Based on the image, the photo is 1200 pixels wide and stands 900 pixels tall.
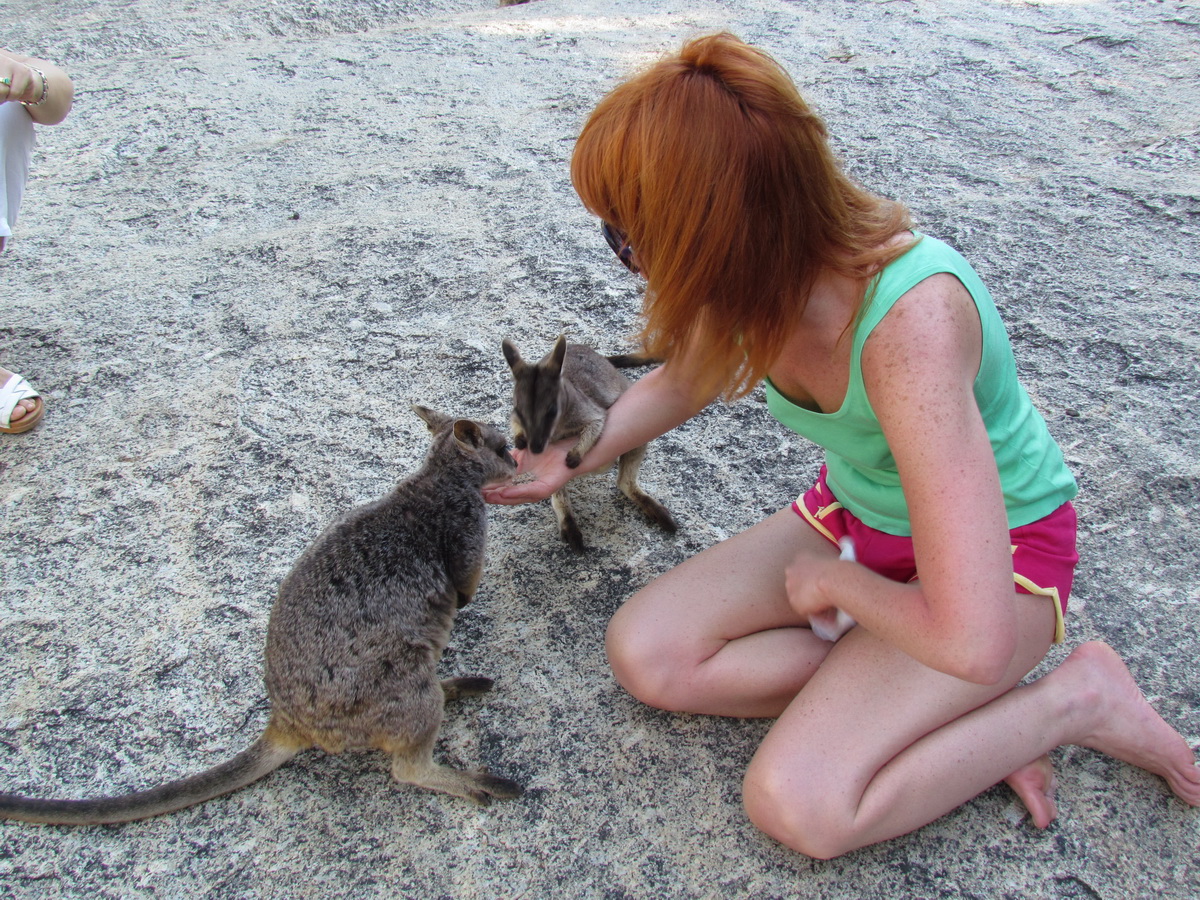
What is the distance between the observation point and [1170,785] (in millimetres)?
1897

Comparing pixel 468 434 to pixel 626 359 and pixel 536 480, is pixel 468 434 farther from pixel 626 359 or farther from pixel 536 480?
pixel 626 359

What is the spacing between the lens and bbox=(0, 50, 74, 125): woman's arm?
2910mm

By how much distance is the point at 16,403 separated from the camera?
288 cm

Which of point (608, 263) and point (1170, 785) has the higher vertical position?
point (608, 263)

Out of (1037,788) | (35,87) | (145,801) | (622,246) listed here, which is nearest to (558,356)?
(622,246)

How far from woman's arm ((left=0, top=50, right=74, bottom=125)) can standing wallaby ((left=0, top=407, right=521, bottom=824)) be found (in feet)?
6.67

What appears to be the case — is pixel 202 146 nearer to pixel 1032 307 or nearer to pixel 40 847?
pixel 40 847

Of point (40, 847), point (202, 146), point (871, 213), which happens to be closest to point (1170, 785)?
point (871, 213)

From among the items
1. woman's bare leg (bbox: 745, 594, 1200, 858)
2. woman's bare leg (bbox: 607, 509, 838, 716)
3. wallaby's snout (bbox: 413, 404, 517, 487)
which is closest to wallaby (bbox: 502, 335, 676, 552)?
wallaby's snout (bbox: 413, 404, 517, 487)

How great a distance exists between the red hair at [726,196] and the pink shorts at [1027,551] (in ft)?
1.82

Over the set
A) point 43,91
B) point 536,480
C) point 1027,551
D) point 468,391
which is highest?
point 43,91

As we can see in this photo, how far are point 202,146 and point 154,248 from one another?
95 cm

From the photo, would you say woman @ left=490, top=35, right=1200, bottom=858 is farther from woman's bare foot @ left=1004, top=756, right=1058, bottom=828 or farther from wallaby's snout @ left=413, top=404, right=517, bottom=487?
wallaby's snout @ left=413, top=404, right=517, bottom=487

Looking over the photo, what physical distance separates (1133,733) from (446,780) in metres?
1.47
